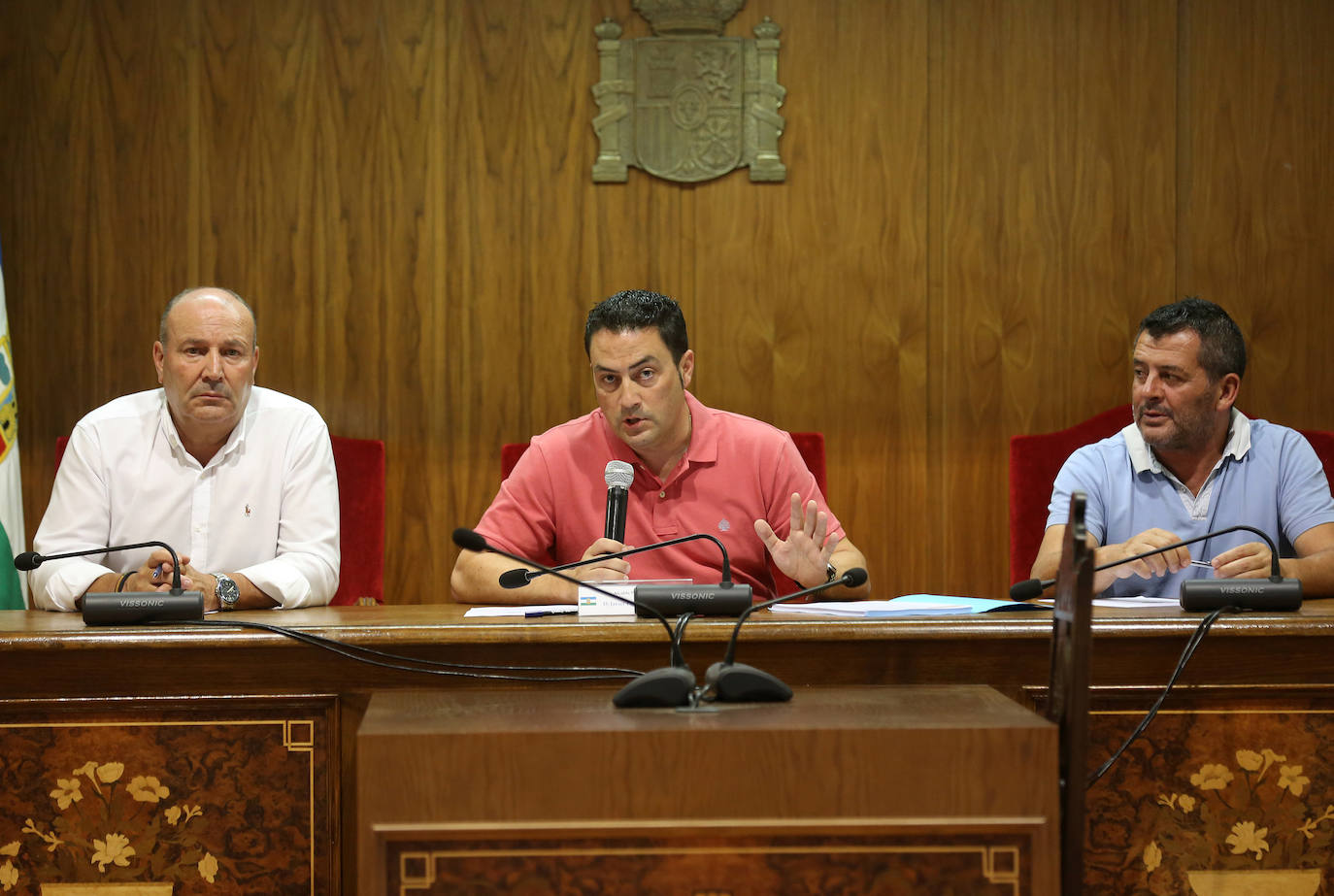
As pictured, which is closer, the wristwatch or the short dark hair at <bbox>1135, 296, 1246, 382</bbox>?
the wristwatch

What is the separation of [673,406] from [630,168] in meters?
1.15

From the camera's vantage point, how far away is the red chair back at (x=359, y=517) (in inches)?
115

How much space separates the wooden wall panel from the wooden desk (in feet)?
5.80

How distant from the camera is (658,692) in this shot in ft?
3.91

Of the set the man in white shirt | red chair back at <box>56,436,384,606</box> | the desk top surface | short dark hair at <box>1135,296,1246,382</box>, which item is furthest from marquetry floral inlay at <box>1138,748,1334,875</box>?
red chair back at <box>56,436,384,606</box>

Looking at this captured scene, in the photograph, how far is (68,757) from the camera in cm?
162

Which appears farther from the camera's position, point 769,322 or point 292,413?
point 769,322

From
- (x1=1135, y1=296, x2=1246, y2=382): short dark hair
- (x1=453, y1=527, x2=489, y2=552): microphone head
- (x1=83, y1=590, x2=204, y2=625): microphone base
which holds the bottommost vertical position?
(x1=83, y1=590, x2=204, y2=625): microphone base

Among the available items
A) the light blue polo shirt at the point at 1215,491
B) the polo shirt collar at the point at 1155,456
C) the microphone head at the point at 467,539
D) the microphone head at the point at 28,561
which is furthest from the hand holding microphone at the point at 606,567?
the polo shirt collar at the point at 1155,456

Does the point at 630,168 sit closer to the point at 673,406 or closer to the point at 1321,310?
the point at 673,406

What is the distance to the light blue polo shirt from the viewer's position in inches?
100

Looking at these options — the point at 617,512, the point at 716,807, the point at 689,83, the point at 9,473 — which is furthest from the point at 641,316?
the point at 9,473

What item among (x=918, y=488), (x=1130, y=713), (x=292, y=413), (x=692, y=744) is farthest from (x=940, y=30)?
(x=692, y=744)

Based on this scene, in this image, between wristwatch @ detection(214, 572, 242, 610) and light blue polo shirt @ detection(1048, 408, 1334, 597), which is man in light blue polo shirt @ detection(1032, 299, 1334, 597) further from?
wristwatch @ detection(214, 572, 242, 610)
